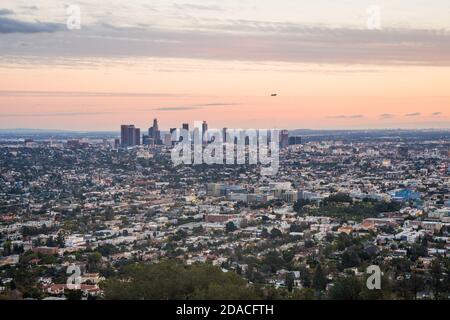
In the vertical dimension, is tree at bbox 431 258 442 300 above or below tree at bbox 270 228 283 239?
above

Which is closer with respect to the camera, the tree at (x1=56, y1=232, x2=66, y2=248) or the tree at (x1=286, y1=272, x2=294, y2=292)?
the tree at (x1=286, y1=272, x2=294, y2=292)

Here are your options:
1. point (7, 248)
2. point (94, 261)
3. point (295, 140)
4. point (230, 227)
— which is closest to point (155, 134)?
point (295, 140)

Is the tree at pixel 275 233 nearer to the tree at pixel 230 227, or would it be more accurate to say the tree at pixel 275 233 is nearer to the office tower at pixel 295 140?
the tree at pixel 230 227

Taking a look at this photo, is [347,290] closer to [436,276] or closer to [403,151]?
[436,276]

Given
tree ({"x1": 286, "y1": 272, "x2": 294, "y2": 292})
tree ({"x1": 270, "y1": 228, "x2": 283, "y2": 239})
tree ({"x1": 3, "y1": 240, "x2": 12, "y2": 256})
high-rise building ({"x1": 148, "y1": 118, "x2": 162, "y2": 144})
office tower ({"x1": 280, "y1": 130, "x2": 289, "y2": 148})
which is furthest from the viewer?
office tower ({"x1": 280, "y1": 130, "x2": 289, "y2": 148})

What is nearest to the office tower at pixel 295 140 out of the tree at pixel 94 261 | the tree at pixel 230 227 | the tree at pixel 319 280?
the tree at pixel 230 227

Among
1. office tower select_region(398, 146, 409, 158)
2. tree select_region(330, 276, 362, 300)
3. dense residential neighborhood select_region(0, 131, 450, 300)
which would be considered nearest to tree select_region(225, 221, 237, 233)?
dense residential neighborhood select_region(0, 131, 450, 300)

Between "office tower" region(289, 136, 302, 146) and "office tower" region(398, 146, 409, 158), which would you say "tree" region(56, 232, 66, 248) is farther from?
"office tower" region(398, 146, 409, 158)

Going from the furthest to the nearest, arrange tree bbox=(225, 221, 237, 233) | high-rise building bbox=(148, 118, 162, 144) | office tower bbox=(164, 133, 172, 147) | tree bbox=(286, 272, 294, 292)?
1. office tower bbox=(164, 133, 172, 147)
2. high-rise building bbox=(148, 118, 162, 144)
3. tree bbox=(225, 221, 237, 233)
4. tree bbox=(286, 272, 294, 292)

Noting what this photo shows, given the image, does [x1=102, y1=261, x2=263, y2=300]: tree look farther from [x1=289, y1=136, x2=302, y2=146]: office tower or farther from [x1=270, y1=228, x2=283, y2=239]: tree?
[x1=289, y1=136, x2=302, y2=146]: office tower

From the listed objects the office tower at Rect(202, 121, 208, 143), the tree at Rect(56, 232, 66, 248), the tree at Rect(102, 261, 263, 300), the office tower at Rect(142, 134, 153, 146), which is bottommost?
the tree at Rect(56, 232, 66, 248)

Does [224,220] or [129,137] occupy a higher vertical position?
[129,137]
